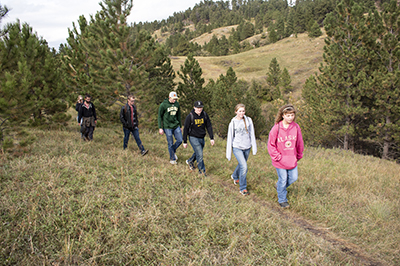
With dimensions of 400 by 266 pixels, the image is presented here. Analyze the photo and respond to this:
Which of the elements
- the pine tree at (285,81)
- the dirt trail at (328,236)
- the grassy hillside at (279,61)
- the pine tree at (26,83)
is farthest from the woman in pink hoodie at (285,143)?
the grassy hillside at (279,61)

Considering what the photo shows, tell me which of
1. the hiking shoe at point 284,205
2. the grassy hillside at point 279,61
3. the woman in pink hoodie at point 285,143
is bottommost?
the hiking shoe at point 284,205

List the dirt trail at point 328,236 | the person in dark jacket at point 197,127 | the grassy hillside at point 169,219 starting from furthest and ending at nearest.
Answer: the person in dark jacket at point 197,127, the dirt trail at point 328,236, the grassy hillside at point 169,219

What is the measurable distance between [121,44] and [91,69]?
2631 millimetres

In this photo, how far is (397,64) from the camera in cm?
1238

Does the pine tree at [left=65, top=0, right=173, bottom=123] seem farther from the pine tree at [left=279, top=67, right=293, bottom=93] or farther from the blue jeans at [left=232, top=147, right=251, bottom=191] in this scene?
the pine tree at [left=279, top=67, right=293, bottom=93]

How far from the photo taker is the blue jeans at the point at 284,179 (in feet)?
14.3

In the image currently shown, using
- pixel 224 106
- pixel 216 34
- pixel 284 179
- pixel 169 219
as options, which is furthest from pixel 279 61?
pixel 169 219

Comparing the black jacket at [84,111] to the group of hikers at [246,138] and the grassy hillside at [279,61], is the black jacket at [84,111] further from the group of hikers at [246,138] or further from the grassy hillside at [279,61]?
the grassy hillside at [279,61]

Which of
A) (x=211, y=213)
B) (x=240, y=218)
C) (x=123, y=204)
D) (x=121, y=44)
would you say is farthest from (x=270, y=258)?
(x=121, y=44)

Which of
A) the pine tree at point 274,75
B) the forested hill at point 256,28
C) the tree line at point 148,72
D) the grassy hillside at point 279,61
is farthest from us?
the forested hill at point 256,28

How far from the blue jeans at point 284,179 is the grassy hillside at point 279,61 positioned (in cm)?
4378

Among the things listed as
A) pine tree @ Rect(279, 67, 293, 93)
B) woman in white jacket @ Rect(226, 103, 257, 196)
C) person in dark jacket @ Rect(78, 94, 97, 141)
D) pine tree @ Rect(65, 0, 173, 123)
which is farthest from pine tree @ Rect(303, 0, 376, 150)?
pine tree @ Rect(279, 67, 293, 93)

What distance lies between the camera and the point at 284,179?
4391 millimetres

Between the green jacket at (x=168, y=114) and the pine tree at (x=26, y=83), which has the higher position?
the pine tree at (x=26, y=83)
